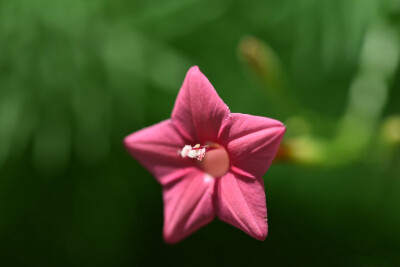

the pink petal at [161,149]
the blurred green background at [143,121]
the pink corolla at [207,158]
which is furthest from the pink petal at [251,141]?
the blurred green background at [143,121]

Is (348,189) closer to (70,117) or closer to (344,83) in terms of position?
(344,83)

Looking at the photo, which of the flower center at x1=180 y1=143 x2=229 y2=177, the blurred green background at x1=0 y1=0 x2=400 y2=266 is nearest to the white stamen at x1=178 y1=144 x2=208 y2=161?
the flower center at x1=180 y1=143 x2=229 y2=177

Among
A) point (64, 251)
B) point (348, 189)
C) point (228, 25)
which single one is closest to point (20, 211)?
point (64, 251)

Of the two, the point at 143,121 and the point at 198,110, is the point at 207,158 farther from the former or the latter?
the point at 143,121

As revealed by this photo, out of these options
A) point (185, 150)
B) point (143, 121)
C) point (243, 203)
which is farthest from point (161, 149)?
point (143, 121)

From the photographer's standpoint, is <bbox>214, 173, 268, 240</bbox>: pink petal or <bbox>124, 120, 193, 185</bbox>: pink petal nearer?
<bbox>214, 173, 268, 240</bbox>: pink petal

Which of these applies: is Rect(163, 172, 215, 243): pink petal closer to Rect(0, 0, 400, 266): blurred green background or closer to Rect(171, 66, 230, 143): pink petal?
Rect(171, 66, 230, 143): pink petal
